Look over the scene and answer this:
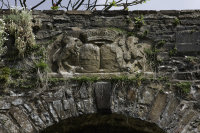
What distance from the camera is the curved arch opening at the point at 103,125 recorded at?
13.9 ft

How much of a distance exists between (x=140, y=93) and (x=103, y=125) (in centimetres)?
106

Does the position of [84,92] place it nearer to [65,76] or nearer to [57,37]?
[65,76]

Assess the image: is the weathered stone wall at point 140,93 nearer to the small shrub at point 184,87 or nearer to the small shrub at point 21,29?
the small shrub at point 184,87

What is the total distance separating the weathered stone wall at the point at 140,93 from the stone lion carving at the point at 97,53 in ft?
0.36

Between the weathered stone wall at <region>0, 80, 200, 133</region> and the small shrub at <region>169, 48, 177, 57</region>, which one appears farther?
the small shrub at <region>169, 48, 177, 57</region>

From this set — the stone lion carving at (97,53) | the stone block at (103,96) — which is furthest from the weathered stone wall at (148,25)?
the stone block at (103,96)

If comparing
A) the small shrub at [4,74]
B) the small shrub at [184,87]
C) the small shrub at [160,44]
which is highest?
the small shrub at [160,44]

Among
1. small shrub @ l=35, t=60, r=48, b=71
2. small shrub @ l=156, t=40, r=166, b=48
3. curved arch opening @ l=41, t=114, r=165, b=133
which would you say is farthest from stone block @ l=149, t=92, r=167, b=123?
small shrub @ l=35, t=60, r=48, b=71

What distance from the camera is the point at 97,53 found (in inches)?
173

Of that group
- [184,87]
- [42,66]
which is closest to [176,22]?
[184,87]

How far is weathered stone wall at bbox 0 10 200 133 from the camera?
4.00m

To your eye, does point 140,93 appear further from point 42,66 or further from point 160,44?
point 42,66

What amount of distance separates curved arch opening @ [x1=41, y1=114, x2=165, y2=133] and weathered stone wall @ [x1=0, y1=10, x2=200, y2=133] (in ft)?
0.64

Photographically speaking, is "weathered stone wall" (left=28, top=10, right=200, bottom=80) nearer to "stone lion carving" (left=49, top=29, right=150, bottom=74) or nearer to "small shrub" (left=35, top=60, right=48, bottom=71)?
"stone lion carving" (left=49, top=29, right=150, bottom=74)
